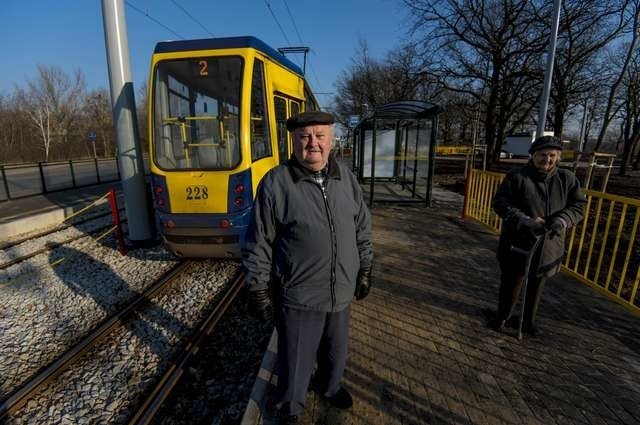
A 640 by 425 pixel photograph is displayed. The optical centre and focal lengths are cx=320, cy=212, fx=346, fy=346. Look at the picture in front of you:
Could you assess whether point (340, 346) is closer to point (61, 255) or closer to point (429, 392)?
point (429, 392)

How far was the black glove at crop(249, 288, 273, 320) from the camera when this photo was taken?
2.13 metres

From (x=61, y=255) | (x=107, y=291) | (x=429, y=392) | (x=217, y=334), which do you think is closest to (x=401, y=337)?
(x=429, y=392)

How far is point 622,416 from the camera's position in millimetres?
2451

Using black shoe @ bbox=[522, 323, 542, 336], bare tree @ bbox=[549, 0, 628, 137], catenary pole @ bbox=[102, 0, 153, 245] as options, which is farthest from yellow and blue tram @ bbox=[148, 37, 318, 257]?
bare tree @ bbox=[549, 0, 628, 137]

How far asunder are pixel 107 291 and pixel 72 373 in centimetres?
190

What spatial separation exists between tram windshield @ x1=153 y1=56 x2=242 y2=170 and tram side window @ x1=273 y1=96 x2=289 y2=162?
89 centimetres

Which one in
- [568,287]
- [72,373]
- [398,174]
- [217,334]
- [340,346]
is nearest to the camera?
[340,346]

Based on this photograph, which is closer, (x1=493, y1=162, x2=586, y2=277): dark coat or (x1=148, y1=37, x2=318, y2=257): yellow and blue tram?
(x1=493, y1=162, x2=586, y2=277): dark coat

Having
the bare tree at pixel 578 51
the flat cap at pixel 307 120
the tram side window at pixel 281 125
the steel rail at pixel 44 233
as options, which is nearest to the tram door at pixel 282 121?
the tram side window at pixel 281 125

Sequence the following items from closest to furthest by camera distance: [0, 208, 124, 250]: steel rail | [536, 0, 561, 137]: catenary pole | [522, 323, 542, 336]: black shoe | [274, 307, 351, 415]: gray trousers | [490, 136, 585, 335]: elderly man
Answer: [274, 307, 351, 415]: gray trousers < [490, 136, 585, 335]: elderly man < [522, 323, 542, 336]: black shoe < [0, 208, 124, 250]: steel rail < [536, 0, 561, 137]: catenary pole

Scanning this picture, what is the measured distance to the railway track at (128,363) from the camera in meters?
2.85

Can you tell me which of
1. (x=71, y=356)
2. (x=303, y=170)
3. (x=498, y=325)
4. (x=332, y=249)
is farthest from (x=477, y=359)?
(x=71, y=356)

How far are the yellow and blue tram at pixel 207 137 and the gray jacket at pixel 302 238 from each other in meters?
2.82

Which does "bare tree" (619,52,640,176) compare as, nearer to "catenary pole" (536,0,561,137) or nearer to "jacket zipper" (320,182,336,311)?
"catenary pole" (536,0,561,137)
